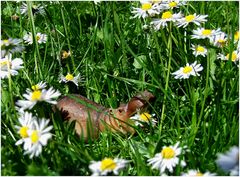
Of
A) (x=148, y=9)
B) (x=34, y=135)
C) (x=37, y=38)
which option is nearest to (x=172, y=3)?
(x=148, y=9)

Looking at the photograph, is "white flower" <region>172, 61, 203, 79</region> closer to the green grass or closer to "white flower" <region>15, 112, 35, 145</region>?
the green grass

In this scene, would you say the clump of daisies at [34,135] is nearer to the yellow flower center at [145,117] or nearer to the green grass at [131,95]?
the green grass at [131,95]

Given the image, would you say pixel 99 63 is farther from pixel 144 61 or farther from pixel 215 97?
pixel 215 97

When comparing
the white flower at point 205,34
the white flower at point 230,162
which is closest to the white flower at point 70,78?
the white flower at point 205,34

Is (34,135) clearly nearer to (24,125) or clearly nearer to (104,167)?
(24,125)

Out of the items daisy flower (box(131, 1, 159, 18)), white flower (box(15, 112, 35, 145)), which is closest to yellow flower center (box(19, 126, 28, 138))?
white flower (box(15, 112, 35, 145))
